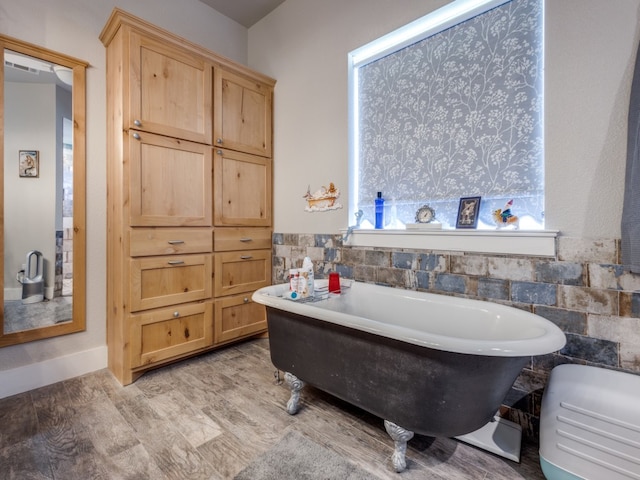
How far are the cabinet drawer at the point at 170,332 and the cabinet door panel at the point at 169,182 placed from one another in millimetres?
621

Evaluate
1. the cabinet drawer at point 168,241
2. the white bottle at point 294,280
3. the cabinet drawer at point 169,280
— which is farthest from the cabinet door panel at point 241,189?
the white bottle at point 294,280

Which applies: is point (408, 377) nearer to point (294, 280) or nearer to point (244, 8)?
point (294, 280)

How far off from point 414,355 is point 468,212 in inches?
38.3

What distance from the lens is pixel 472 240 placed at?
5.45ft

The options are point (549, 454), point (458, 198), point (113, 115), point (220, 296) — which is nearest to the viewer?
point (549, 454)

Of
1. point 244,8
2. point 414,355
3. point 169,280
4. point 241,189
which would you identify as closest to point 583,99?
point 414,355

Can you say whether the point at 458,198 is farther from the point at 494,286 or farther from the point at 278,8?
the point at 278,8

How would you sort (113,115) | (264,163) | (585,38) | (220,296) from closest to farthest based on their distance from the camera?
(585,38)
(113,115)
(220,296)
(264,163)

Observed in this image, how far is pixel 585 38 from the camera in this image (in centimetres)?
136

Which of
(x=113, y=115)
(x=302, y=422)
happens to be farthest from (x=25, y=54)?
(x=302, y=422)

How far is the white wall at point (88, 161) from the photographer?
1.85 metres

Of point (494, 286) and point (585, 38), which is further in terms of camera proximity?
point (494, 286)

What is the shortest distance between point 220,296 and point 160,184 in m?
0.94

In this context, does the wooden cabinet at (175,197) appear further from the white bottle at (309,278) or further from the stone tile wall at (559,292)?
the stone tile wall at (559,292)
